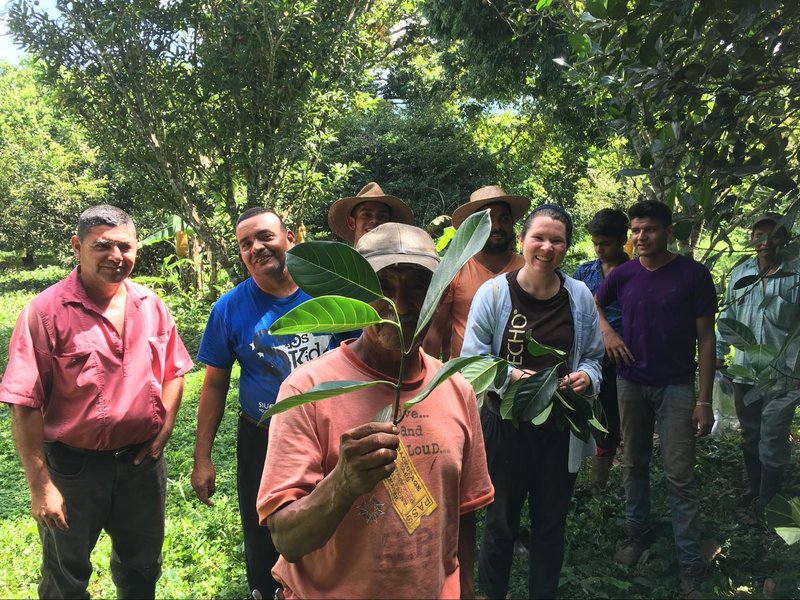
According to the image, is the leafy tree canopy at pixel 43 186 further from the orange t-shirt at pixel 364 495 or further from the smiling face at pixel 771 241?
the orange t-shirt at pixel 364 495

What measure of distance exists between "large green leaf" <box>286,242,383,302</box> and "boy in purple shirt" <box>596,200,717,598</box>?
235cm

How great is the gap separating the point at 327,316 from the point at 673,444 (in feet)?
8.35

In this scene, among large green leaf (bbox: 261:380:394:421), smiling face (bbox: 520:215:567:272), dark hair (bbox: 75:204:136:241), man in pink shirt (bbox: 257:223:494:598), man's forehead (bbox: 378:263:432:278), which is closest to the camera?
large green leaf (bbox: 261:380:394:421)

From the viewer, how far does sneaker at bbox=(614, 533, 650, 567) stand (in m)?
3.24

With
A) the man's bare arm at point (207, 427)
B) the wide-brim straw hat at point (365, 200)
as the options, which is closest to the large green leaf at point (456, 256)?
the man's bare arm at point (207, 427)

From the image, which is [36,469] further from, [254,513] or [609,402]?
[609,402]

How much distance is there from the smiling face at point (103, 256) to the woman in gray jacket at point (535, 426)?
1442 mm

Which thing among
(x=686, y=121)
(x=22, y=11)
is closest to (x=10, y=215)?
(x=22, y=11)

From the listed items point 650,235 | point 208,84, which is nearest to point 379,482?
point 650,235

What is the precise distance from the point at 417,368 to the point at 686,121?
91.0 inches

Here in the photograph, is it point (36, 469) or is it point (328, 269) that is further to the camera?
point (36, 469)

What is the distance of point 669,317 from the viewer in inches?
119

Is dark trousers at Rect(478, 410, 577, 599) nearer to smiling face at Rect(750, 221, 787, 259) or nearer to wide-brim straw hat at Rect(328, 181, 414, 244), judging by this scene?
smiling face at Rect(750, 221, 787, 259)

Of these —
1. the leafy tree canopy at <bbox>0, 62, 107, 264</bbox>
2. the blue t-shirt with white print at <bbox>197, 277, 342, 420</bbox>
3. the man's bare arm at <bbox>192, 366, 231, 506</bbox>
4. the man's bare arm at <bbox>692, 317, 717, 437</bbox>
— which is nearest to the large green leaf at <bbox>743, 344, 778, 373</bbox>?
the man's bare arm at <bbox>692, 317, 717, 437</bbox>
